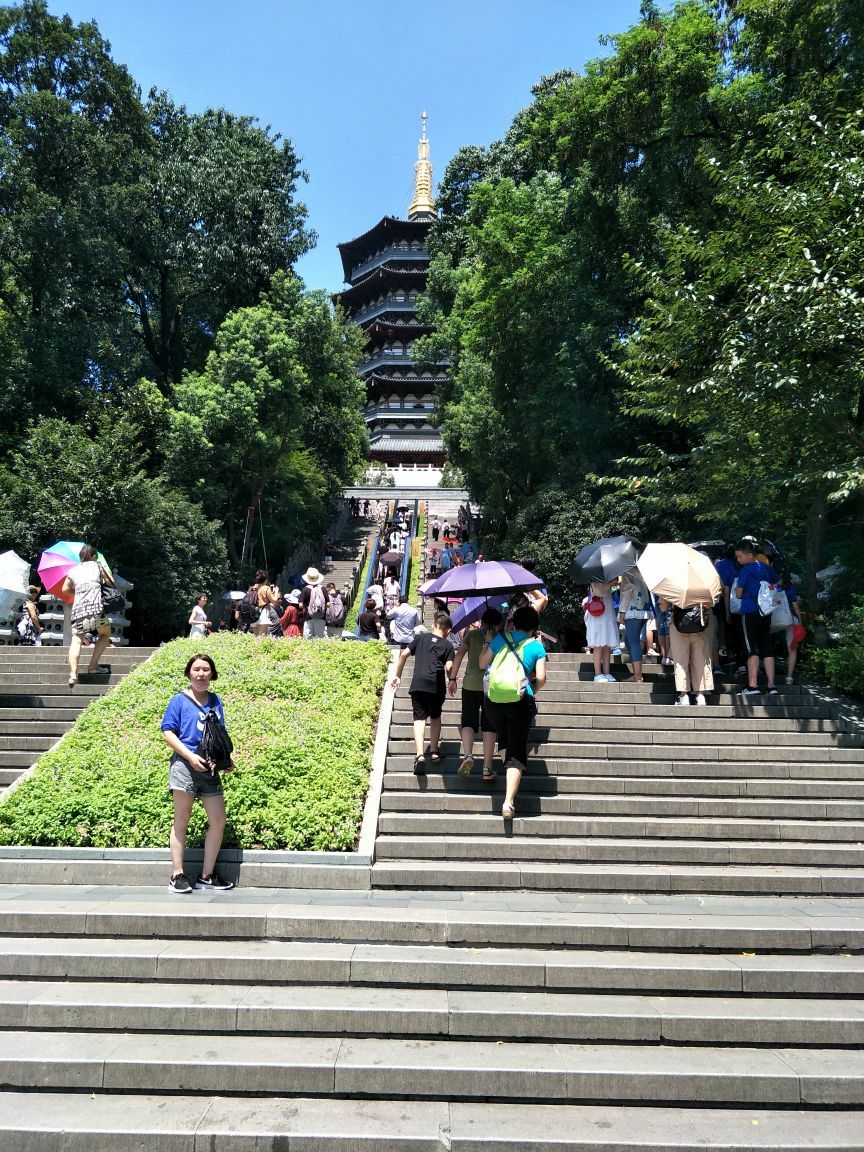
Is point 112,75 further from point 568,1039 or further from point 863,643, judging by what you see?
point 568,1039

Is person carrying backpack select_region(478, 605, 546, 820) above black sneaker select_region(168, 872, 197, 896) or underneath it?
above

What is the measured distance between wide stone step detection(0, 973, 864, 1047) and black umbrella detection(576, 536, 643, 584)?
5424 mm

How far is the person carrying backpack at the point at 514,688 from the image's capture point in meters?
6.64

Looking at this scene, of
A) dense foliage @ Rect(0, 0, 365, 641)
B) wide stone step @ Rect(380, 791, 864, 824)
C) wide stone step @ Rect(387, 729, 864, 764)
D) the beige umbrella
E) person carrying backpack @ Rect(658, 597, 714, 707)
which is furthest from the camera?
dense foliage @ Rect(0, 0, 365, 641)

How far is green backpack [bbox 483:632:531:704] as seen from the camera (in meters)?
6.63

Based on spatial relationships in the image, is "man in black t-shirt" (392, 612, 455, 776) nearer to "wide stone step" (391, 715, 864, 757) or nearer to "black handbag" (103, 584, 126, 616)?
"wide stone step" (391, 715, 864, 757)

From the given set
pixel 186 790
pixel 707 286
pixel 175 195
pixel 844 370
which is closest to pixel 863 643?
pixel 844 370

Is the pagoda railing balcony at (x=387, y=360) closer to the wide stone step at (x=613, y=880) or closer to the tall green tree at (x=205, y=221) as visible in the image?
the tall green tree at (x=205, y=221)

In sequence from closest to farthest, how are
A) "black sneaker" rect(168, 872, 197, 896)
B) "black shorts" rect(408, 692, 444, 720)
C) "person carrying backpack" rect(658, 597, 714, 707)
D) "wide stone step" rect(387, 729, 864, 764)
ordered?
"black sneaker" rect(168, 872, 197, 896)
"black shorts" rect(408, 692, 444, 720)
"wide stone step" rect(387, 729, 864, 764)
"person carrying backpack" rect(658, 597, 714, 707)

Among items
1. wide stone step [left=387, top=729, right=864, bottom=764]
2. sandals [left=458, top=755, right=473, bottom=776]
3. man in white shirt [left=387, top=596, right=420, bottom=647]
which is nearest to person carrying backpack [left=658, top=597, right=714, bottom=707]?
wide stone step [left=387, top=729, right=864, bottom=764]

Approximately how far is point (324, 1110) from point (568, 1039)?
135 centimetres

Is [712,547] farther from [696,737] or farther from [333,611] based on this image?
[333,611]

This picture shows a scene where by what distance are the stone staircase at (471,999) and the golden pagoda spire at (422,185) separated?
202 feet

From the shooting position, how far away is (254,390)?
22.6m
